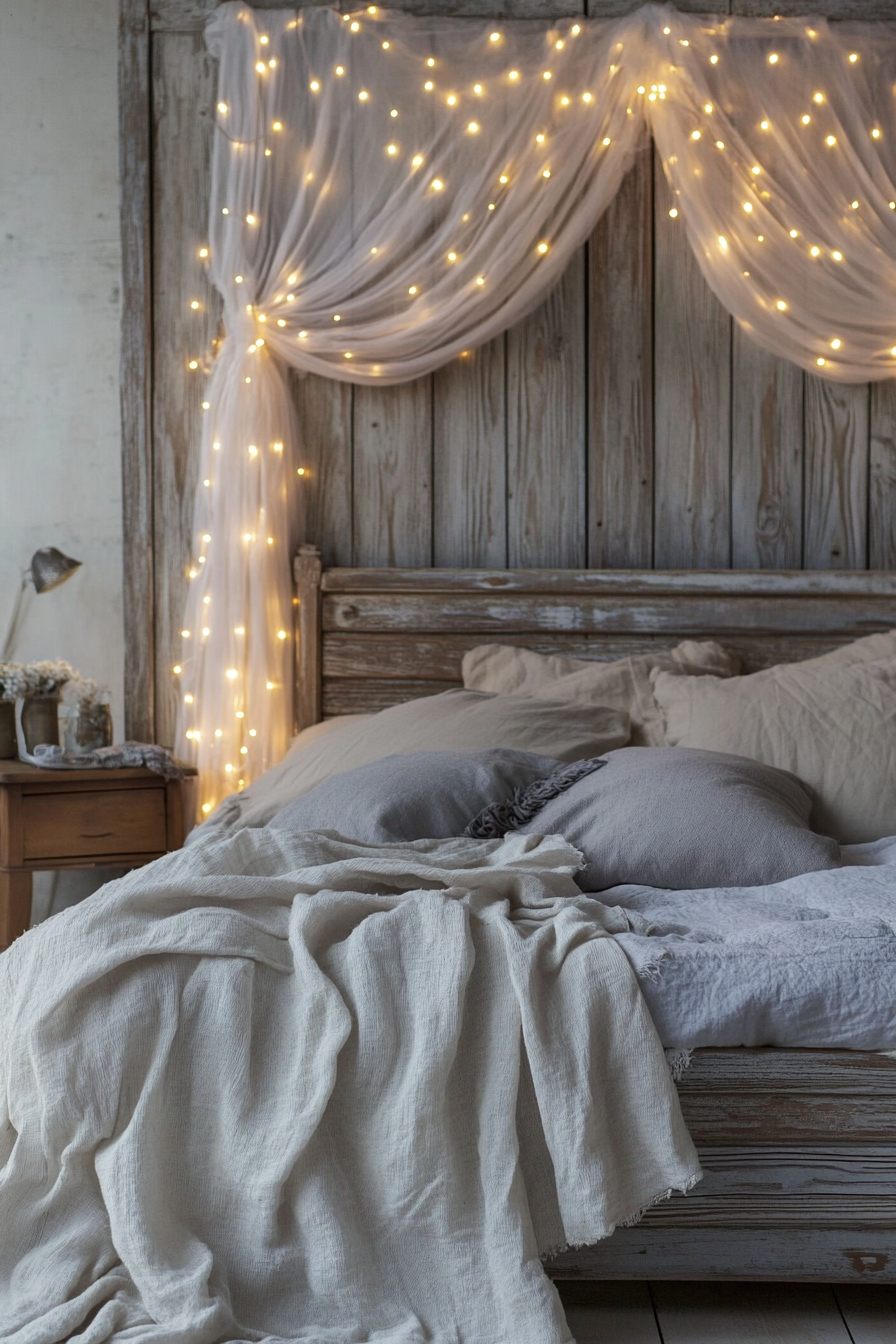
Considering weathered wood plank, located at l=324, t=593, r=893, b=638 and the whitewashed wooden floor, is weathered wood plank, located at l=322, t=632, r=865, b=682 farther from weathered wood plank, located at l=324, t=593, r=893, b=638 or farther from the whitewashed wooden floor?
the whitewashed wooden floor

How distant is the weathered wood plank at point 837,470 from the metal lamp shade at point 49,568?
74.5 inches

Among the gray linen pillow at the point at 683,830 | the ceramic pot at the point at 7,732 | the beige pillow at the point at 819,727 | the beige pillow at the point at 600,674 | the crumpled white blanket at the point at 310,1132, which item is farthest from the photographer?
the ceramic pot at the point at 7,732

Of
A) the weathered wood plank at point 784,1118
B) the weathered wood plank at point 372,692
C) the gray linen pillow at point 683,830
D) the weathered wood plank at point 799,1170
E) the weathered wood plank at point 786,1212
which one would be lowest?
the weathered wood plank at point 786,1212

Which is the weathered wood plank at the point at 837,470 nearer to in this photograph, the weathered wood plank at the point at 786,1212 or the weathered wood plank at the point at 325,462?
the weathered wood plank at the point at 325,462

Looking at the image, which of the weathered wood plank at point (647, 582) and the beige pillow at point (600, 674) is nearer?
the beige pillow at point (600, 674)

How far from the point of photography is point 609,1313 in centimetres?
158

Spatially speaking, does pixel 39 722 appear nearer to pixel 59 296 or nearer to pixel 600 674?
pixel 59 296

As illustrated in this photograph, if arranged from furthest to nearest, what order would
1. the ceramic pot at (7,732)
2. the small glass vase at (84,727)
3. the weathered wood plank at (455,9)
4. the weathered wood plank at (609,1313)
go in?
the weathered wood plank at (455,9)
the ceramic pot at (7,732)
the small glass vase at (84,727)
the weathered wood plank at (609,1313)

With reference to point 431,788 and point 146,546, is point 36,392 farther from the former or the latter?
point 431,788

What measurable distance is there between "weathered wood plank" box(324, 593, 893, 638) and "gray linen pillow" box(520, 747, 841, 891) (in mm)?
942

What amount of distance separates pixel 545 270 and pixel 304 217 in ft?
2.04

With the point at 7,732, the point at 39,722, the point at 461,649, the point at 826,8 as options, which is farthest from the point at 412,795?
the point at 826,8

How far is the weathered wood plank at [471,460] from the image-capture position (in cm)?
321

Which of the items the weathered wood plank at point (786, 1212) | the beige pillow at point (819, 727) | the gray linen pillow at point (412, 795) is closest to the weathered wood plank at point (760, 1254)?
the weathered wood plank at point (786, 1212)
